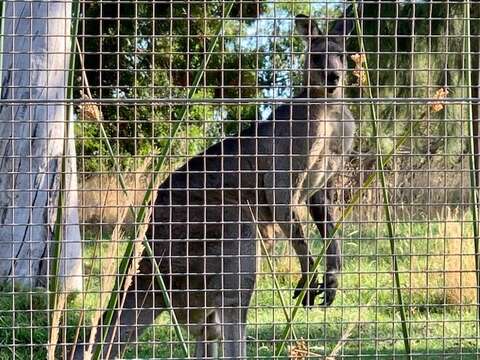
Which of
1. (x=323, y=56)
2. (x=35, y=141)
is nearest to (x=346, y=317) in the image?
(x=323, y=56)

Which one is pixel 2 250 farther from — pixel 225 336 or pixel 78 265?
pixel 225 336

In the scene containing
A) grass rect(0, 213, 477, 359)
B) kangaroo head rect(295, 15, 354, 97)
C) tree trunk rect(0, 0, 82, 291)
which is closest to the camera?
grass rect(0, 213, 477, 359)

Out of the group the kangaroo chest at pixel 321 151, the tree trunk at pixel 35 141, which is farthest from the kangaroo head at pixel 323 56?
the tree trunk at pixel 35 141

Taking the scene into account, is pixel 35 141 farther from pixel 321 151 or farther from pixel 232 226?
pixel 321 151

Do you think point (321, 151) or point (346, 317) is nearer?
point (321, 151)

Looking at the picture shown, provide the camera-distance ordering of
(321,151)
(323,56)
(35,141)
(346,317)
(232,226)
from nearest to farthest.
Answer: (232,226) → (323,56) → (321,151) → (35,141) → (346,317)

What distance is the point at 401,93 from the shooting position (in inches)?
466

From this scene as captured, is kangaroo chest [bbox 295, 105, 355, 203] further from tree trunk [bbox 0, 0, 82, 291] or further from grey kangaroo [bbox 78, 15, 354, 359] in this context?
tree trunk [bbox 0, 0, 82, 291]

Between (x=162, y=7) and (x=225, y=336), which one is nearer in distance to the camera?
(x=225, y=336)

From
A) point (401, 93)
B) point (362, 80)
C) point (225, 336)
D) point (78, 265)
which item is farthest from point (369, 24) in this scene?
point (362, 80)

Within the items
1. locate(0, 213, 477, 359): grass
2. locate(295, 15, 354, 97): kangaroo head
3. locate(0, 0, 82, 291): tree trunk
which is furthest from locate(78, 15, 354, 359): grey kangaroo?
locate(0, 0, 82, 291): tree trunk

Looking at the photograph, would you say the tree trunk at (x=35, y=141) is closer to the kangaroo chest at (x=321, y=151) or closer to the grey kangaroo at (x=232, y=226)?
the grey kangaroo at (x=232, y=226)

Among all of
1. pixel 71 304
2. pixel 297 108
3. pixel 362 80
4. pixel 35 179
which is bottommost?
pixel 71 304

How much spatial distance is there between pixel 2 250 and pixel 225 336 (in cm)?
216
